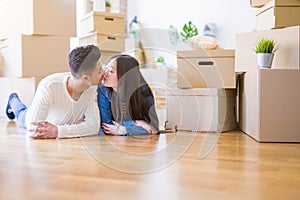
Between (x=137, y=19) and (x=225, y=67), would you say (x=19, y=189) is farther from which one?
(x=137, y=19)

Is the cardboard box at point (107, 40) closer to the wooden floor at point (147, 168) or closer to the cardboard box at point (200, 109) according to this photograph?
the cardboard box at point (200, 109)

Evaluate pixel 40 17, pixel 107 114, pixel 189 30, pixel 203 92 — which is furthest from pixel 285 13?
pixel 189 30

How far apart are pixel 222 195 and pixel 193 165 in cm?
33

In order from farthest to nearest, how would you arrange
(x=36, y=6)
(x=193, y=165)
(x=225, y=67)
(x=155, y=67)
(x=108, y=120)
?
(x=155, y=67) → (x=36, y=6) → (x=225, y=67) → (x=108, y=120) → (x=193, y=165)

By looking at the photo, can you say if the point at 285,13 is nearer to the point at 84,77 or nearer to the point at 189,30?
the point at 84,77

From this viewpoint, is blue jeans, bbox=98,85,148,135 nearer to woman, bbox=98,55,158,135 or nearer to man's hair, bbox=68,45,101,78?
woman, bbox=98,55,158,135

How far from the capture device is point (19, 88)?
2547 millimetres

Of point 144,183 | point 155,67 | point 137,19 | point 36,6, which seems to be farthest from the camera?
point 137,19

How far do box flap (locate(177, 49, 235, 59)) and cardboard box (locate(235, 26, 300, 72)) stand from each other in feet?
0.22

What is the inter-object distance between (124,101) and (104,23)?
1222 mm

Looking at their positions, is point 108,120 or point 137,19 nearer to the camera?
point 108,120

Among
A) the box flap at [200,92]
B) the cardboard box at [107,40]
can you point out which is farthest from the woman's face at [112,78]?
the cardboard box at [107,40]

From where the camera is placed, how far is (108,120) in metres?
1.83

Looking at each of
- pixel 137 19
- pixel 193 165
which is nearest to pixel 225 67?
pixel 193 165
